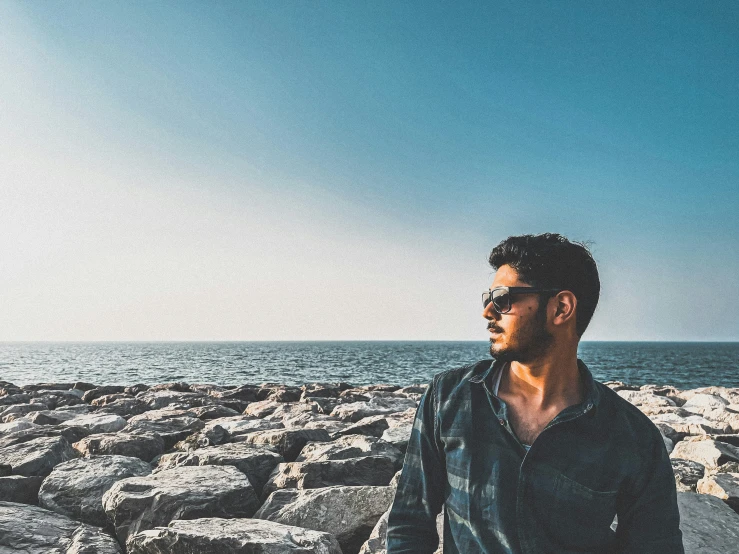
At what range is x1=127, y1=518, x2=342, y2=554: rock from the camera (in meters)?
2.80

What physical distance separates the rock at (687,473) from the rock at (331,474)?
2.46 meters

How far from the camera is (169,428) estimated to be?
6688 millimetres

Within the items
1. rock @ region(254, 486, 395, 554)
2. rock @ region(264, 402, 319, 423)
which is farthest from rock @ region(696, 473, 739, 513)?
rock @ region(264, 402, 319, 423)

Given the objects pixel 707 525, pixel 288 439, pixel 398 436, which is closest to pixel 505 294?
pixel 707 525

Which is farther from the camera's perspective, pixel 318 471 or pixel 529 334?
pixel 318 471

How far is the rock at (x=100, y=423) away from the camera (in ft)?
22.4

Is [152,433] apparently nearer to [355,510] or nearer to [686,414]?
[355,510]

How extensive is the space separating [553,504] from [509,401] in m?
0.38

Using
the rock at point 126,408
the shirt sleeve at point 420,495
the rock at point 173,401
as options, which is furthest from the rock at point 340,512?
the rock at point 173,401

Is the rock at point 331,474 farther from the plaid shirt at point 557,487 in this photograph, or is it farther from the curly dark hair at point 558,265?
the curly dark hair at point 558,265

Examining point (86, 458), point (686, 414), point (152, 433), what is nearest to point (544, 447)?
point (86, 458)

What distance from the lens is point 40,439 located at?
5441 mm

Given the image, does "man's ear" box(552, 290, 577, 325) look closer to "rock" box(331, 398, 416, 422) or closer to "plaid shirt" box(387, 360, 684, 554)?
"plaid shirt" box(387, 360, 684, 554)

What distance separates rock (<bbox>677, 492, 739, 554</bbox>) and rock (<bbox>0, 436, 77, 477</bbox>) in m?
5.37
